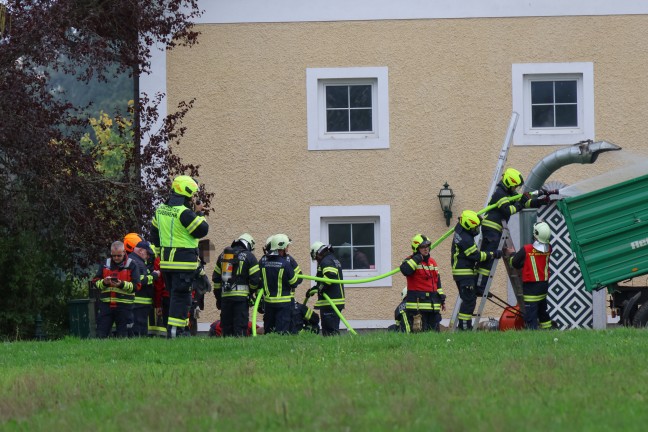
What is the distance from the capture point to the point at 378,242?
22672 millimetres

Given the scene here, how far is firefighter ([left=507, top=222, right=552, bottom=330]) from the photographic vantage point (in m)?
17.5

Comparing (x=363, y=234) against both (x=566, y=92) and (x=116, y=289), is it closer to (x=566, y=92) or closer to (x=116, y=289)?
(x=566, y=92)

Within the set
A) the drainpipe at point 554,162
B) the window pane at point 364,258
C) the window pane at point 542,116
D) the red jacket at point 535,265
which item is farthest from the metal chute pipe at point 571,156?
the window pane at point 364,258

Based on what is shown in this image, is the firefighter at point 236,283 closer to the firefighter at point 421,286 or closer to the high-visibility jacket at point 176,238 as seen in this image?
the high-visibility jacket at point 176,238

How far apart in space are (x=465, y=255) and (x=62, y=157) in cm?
588

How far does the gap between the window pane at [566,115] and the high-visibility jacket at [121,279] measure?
8.83m

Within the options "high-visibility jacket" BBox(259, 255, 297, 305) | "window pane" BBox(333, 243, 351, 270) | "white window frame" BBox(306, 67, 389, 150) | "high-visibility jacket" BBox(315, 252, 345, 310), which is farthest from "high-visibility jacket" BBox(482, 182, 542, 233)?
"window pane" BBox(333, 243, 351, 270)

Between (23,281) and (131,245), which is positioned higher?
(131,245)

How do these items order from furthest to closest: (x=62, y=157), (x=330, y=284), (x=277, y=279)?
(x=330, y=284) < (x=62, y=157) < (x=277, y=279)

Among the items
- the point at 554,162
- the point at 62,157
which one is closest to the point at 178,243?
the point at 62,157

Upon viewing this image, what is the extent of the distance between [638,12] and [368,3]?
4.60 meters

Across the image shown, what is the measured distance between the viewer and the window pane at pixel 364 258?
2270cm

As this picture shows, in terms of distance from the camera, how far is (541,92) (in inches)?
899

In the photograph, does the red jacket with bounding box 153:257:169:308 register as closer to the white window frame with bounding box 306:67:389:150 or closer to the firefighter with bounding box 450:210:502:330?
the firefighter with bounding box 450:210:502:330
